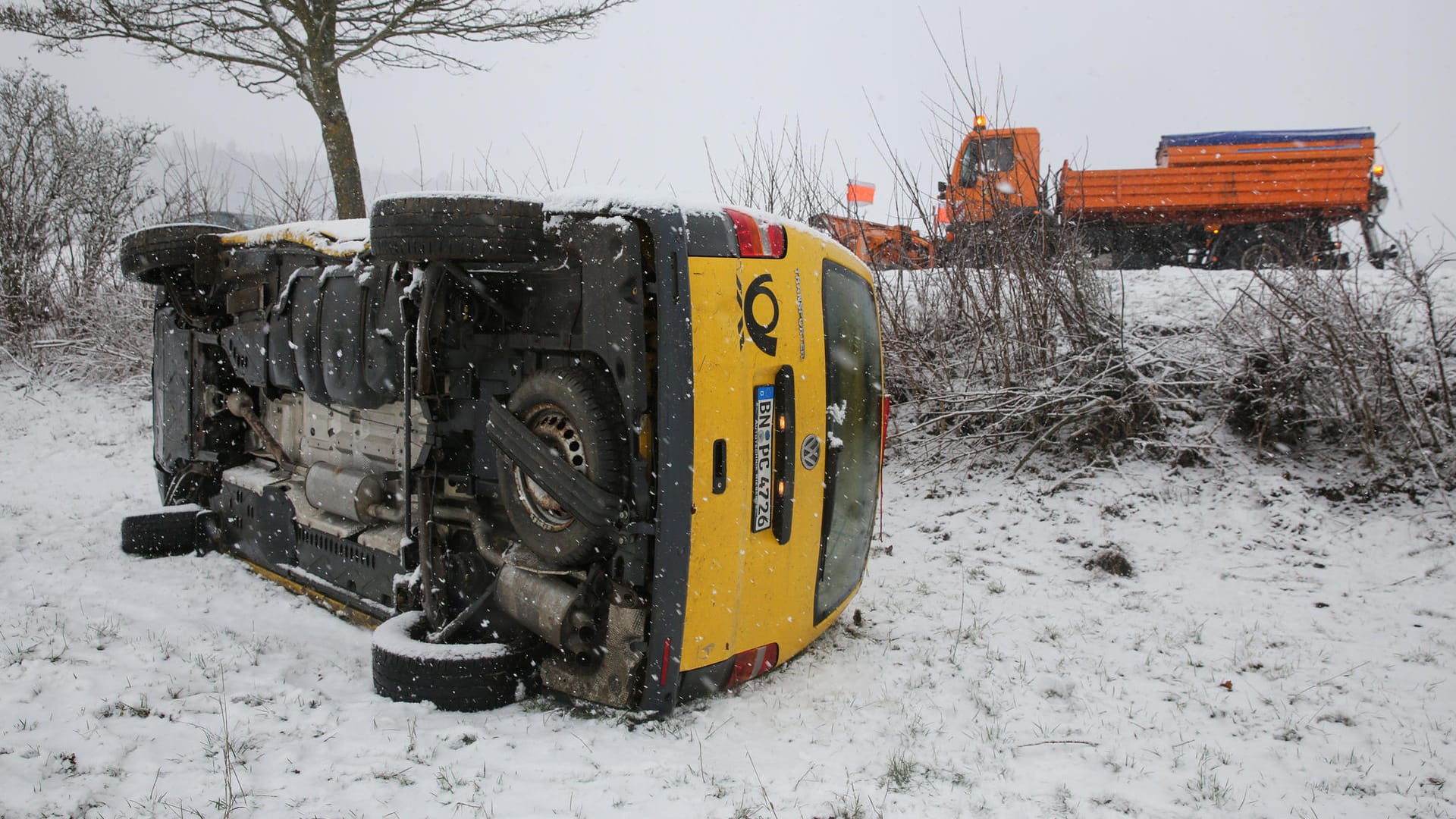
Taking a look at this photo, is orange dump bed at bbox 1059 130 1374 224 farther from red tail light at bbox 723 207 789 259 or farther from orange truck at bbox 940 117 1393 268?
red tail light at bbox 723 207 789 259

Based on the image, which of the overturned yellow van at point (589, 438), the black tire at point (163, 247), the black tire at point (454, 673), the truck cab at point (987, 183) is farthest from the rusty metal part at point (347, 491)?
the truck cab at point (987, 183)

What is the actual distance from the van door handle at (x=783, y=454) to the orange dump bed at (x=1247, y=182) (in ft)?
39.2

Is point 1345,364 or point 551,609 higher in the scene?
point 1345,364

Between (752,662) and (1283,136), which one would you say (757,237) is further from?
(1283,136)

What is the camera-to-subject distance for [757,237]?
290cm

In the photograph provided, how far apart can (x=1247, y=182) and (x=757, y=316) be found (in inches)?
538

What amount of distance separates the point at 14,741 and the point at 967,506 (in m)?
5.47

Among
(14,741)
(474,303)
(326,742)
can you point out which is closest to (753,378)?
(474,303)

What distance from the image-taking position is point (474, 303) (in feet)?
10.7

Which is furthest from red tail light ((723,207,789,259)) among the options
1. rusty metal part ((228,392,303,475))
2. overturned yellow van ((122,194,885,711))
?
rusty metal part ((228,392,303,475))

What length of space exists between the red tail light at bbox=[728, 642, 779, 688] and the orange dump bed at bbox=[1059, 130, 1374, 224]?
12.2 m

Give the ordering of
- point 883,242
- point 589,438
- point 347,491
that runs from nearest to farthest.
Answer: point 589,438
point 347,491
point 883,242

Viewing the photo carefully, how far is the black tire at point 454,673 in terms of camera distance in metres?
2.95

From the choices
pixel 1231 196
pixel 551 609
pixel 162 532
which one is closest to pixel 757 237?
pixel 551 609
